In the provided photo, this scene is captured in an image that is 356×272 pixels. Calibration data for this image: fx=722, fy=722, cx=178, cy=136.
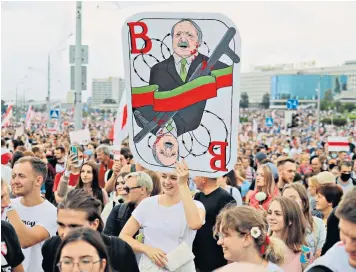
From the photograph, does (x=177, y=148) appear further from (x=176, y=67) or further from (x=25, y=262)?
(x=25, y=262)

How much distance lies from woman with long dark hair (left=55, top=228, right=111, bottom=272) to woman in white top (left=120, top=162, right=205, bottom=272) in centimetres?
163

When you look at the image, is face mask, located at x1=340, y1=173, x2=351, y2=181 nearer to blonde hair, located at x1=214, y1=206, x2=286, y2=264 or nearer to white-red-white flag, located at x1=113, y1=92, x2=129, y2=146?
white-red-white flag, located at x1=113, y1=92, x2=129, y2=146

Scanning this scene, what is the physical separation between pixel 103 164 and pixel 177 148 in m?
6.33

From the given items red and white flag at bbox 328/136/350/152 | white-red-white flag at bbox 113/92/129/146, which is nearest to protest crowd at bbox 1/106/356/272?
white-red-white flag at bbox 113/92/129/146

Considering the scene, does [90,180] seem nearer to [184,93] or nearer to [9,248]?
[184,93]

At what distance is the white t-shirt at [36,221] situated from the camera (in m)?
4.80

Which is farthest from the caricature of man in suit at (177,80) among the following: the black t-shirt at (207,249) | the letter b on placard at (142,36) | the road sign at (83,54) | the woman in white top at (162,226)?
the road sign at (83,54)

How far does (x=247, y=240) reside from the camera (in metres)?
3.77

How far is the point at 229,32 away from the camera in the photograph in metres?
4.63

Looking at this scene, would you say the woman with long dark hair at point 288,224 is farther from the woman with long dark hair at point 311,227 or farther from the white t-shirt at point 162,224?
the white t-shirt at point 162,224

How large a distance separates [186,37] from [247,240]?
59.8 inches

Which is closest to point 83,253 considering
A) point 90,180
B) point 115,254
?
point 115,254

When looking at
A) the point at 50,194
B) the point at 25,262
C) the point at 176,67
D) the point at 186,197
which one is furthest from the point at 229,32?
the point at 50,194

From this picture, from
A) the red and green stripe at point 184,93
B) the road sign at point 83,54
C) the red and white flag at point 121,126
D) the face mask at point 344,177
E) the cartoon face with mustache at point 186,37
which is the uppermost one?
the road sign at point 83,54
